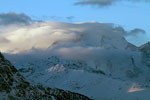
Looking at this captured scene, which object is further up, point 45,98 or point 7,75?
point 7,75

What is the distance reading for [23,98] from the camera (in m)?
154

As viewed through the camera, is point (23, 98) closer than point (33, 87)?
Yes

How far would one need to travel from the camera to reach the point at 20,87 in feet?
513

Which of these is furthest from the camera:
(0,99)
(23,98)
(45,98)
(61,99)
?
Answer: (61,99)

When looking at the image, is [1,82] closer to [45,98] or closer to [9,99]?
[9,99]

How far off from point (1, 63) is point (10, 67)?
15.6 ft

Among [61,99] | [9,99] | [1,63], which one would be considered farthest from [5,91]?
[61,99]

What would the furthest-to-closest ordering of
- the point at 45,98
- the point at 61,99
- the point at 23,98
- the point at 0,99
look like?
the point at 61,99 → the point at 45,98 → the point at 23,98 → the point at 0,99

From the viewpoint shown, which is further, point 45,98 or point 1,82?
point 45,98

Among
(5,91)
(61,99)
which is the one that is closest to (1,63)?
(5,91)

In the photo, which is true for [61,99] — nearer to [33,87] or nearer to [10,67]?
[33,87]

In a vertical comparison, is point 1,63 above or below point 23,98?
above

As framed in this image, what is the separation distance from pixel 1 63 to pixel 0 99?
62.9 ft

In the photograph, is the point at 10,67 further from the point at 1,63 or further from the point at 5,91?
the point at 5,91
